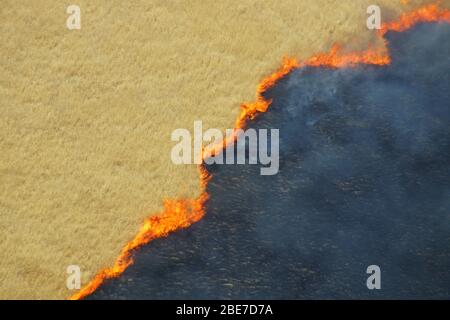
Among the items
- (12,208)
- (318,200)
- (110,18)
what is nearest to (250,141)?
(318,200)

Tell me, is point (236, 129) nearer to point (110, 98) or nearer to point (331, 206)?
point (331, 206)

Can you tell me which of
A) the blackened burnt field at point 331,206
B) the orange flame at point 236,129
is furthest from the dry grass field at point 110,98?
the blackened burnt field at point 331,206

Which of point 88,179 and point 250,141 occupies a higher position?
point 250,141

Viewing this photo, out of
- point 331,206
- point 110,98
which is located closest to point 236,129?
point 331,206

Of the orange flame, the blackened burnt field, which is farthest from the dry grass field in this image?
the blackened burnt field

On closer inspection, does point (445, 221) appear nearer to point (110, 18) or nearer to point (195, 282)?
point (195, 282)

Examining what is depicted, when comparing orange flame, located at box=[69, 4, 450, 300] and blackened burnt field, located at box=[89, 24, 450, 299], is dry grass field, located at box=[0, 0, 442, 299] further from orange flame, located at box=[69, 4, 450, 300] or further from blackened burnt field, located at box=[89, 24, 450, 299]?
blackened burnt field, located at box=[89, 24, 450, 299]
